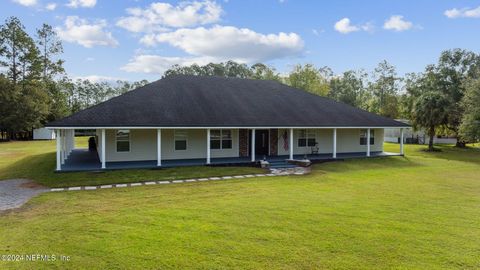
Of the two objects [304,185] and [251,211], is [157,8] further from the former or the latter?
[251,211]

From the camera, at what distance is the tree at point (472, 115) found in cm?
2438

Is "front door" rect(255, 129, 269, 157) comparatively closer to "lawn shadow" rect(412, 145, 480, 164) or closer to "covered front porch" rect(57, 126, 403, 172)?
"covered front porch" rect(57, 126, 403, 172)

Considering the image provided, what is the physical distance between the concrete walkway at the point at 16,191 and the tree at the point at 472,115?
92.0 feet

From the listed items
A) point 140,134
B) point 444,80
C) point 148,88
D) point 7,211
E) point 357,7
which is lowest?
point 7,211

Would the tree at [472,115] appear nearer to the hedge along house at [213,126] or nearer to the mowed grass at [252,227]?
the hedge along house at [213,126]

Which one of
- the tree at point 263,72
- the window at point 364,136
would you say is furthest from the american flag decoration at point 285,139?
the tree at point 263,72

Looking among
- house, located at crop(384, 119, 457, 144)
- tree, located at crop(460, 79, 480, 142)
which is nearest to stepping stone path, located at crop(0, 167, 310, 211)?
tree, located at crop(460, 79, 480, 142)

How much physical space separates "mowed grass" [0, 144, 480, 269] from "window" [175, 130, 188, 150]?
5.67m

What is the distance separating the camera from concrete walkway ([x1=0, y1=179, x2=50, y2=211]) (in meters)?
9.91

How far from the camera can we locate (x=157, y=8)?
18.0m

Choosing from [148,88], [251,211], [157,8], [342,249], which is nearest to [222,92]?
[148,88]

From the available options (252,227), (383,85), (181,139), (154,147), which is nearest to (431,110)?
(181,139)

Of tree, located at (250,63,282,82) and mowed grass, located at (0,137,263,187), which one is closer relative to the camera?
mowed grass, located at (0,137,263,187)

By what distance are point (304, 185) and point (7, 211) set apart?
983 centimetres
